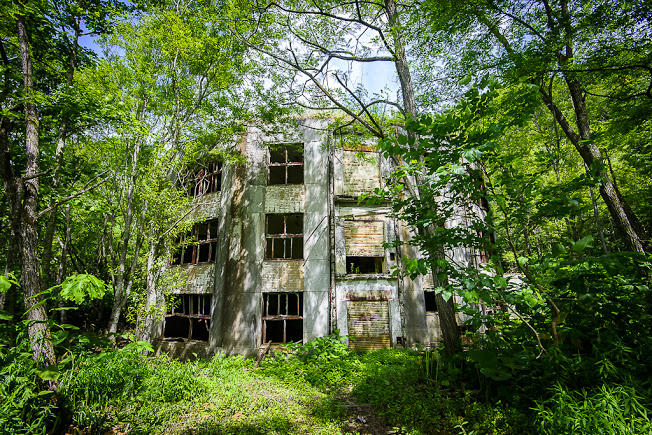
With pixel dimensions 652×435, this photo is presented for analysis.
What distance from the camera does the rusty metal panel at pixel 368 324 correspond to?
1073cm

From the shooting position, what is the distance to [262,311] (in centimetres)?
1105

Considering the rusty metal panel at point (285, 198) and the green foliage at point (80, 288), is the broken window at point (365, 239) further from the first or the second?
the green foliage at point (80, 288)

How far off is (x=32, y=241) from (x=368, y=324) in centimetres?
983

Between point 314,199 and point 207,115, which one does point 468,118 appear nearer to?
point 314,199

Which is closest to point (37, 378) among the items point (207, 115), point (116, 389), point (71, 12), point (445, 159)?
point (116, 389)

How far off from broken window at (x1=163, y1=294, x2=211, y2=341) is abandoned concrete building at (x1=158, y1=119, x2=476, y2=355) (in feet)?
0.14

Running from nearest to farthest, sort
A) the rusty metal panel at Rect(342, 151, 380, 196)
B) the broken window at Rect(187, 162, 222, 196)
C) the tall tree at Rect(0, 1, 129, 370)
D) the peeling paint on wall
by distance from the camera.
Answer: the tall tree at Rect(0, 1, 129, 370) → the peeling paint on wall → the rusty metal panel at Rect(342, 151, 380, 196) → the broken window at Rect(187, 162, 222, 196)

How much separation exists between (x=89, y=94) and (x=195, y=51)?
5.35 m

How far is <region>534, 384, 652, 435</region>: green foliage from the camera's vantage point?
9.57ft

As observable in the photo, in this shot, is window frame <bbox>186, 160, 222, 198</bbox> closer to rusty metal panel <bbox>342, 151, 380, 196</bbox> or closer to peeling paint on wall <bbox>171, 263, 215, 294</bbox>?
peeling paint on wall <bbox>171, 263, 215, 294</bbox>

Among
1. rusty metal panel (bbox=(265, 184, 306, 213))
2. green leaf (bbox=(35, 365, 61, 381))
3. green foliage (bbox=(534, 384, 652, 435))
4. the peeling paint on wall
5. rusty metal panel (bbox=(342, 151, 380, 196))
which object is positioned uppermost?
rusty metal panel (bbox=(342, 151, 380, 196))

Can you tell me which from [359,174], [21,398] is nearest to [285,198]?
[359,174]

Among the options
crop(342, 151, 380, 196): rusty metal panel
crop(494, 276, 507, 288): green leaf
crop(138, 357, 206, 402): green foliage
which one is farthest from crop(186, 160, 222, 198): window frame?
crop(494, 276, 507, 288): green leaf

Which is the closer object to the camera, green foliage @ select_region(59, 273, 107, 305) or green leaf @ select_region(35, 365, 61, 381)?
green foliage @ select_region(59, 273, 107, 305)
